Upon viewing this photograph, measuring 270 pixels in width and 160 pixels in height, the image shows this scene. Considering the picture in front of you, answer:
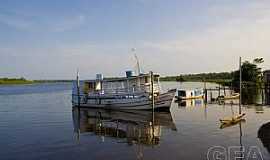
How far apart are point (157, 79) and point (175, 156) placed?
86.1 ft

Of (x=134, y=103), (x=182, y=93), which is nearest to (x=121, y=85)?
(x=134, y=103)

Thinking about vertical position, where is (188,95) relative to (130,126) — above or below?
above

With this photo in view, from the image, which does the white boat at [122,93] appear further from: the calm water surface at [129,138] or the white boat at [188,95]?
the white boat at [188,95]

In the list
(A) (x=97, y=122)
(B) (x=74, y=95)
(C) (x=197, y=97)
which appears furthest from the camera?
(C) (x=197, y=97)

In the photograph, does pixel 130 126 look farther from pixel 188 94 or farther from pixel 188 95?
pixel 188 94

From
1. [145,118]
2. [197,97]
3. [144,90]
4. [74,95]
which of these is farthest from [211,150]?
[197,97]

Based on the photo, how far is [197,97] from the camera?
6525 centimetres

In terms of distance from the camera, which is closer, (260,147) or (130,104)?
(260,147)

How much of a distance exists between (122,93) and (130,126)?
46.3ft

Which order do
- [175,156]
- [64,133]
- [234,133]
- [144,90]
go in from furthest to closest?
[144,90]
[64,133]
[234,133]
[175,156]

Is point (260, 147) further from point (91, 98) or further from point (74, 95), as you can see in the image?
point (74, 95)

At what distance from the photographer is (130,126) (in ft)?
109

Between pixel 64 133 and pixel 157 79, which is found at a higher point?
pixel 157 79

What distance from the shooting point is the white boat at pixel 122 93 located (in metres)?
44.4
